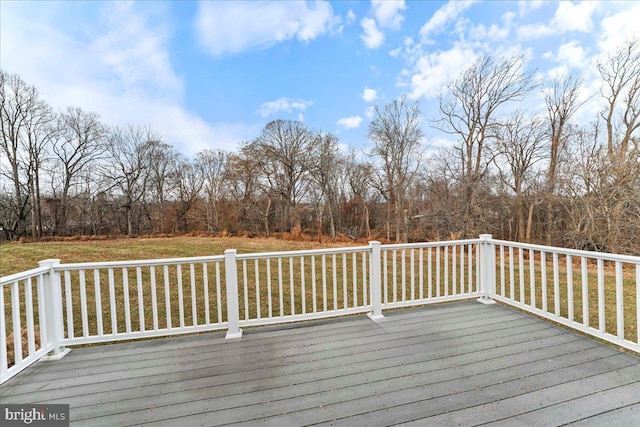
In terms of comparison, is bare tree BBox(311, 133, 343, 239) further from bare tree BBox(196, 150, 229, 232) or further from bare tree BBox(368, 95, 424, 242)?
bare tree BBox(196, 150, 229, 232)

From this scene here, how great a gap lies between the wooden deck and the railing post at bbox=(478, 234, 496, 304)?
0.76 m

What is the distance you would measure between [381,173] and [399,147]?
1916mm

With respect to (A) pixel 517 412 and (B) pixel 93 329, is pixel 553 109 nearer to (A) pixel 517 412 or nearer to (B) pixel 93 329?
(A) pixel 517 412

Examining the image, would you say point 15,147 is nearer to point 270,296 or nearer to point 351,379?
point 270,296

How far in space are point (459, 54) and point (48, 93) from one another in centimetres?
2016

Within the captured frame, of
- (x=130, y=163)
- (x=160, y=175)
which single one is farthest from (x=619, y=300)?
(x=130, y=163)

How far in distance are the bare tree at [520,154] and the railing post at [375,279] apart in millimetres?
11824

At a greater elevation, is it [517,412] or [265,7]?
[265,7]

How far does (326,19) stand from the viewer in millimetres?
6516

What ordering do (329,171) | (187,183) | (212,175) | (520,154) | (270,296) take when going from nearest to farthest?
(270,296), (520,154), (329,171), (212,175), (187,183)

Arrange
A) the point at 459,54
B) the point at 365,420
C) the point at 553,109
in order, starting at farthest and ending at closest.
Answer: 1. the point at 553,109
2. the point at 459,54
3. the point at 365,420

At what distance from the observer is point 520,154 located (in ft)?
39.6

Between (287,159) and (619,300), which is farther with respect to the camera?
(287,159)

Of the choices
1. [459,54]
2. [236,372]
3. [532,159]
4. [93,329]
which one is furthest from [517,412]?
[532,159]
